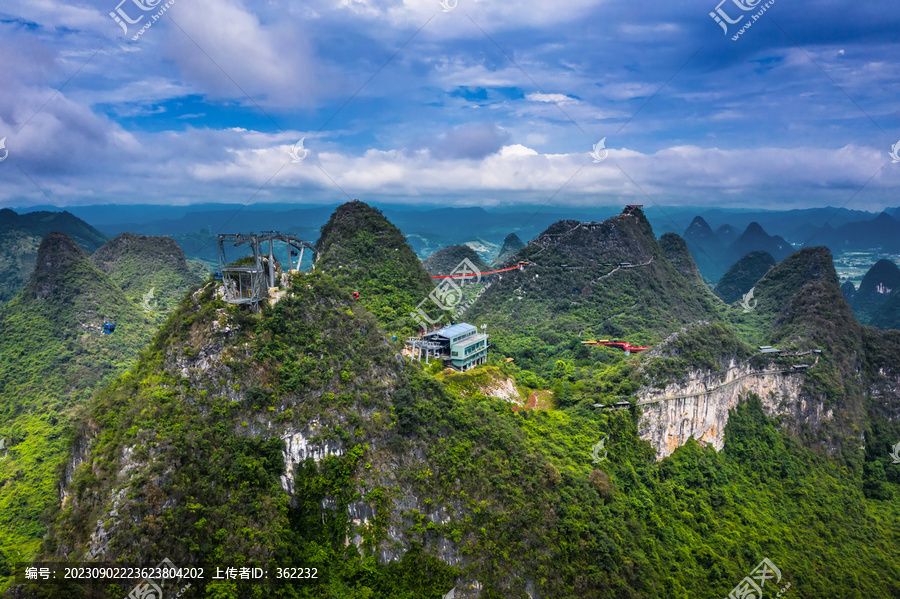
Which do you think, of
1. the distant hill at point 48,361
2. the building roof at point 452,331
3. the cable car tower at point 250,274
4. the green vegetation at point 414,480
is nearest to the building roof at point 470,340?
the building roof at point 452,331

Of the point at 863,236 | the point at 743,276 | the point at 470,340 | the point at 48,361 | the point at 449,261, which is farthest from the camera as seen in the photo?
the point at 863,236

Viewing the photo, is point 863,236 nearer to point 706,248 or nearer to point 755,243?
point 755,243

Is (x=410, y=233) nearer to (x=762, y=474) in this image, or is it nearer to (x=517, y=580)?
(x=762, y=474)

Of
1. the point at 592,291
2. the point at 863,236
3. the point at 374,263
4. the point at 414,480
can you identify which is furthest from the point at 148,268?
the point at 863,236

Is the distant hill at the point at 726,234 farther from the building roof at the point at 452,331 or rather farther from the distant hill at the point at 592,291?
the building roof at the point at 452,331

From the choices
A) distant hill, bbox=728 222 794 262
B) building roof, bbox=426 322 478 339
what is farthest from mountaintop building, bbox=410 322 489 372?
distant hill, bbox=728 222 794 262

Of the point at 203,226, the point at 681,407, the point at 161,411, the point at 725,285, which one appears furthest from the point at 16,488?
the point at 203,226
